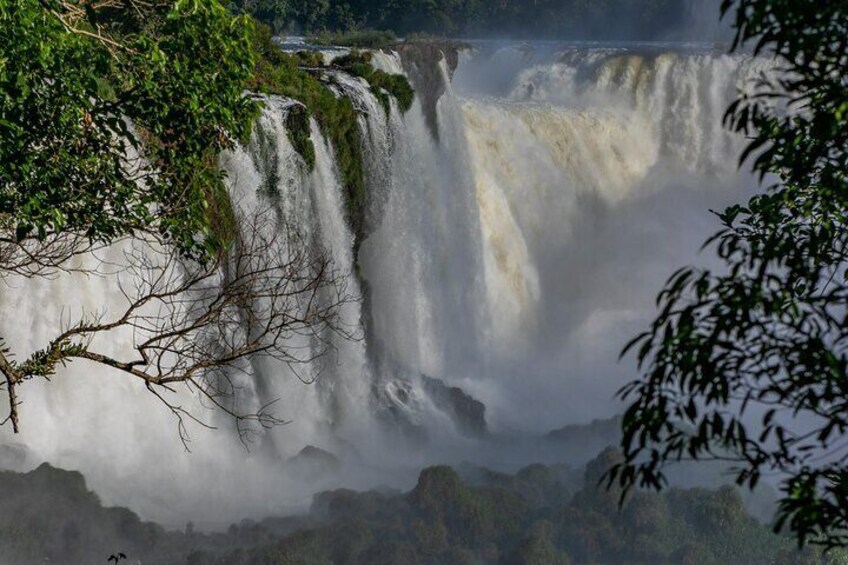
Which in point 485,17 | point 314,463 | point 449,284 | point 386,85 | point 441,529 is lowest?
point 441,529

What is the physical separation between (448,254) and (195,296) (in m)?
6.84

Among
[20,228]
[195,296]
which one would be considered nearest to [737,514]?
[195,296]

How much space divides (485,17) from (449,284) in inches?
1748

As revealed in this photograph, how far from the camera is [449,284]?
67.3 ft

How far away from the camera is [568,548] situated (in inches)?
538

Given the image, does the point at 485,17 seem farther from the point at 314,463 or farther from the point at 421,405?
the point at 314,463

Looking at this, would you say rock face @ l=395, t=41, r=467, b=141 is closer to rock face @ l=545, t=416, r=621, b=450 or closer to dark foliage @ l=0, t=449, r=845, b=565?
rock face @ l=545, t=416, r=621, b=450

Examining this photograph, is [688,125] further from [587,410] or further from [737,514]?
[737,514]

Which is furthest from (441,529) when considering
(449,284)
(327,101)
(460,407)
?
(449,284)

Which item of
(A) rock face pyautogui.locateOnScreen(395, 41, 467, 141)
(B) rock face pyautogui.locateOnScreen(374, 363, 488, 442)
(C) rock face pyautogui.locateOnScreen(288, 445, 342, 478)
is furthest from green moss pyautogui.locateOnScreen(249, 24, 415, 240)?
(C) rock face pyautogui.locateOnScreen(288, 445, 342, 478)

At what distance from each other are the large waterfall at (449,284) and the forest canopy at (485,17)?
88.4 feet

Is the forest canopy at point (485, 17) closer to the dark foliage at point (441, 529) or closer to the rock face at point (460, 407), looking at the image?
the rock face at point (460, 407)

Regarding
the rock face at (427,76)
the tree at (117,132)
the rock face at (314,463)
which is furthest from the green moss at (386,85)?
the tree at (117,132)

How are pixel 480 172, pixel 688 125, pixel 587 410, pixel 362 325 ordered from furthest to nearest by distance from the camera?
pixel 688 125 < pixel 480 172 < pixel 587 410 < pixel 362 325
